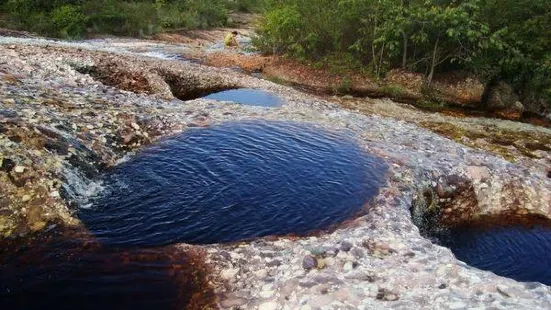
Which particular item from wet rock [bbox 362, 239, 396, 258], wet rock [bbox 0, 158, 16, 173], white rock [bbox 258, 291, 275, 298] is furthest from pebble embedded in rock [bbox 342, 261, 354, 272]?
wet rock [bbox 0, 158, 16, 173]

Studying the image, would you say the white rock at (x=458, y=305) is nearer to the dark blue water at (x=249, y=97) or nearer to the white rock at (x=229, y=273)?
the white rock at (x=229, y=273)

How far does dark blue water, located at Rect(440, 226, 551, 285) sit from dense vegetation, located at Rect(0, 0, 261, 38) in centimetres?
3473

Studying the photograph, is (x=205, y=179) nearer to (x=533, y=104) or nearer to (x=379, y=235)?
(x=379, y=235)

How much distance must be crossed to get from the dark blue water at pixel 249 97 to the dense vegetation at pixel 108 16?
66.2 ft

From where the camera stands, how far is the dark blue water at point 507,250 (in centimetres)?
1108

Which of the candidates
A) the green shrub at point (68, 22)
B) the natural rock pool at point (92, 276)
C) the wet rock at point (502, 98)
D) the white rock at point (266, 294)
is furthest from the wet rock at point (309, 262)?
the green shrub at point (68, 22)

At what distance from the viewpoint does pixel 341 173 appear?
42.9 ft

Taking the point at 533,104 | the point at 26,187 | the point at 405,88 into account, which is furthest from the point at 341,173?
the point at 533,104

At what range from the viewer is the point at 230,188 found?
11.3m

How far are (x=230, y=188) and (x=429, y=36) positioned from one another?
2214 centimetres

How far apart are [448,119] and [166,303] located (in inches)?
824

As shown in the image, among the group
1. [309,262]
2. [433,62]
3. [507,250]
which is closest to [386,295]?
[309,262]

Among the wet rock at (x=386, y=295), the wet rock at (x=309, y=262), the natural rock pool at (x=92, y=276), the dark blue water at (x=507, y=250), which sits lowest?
the dark blue water at (x=507, y=250)

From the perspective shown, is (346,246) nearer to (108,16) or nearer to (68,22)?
(68,22)
